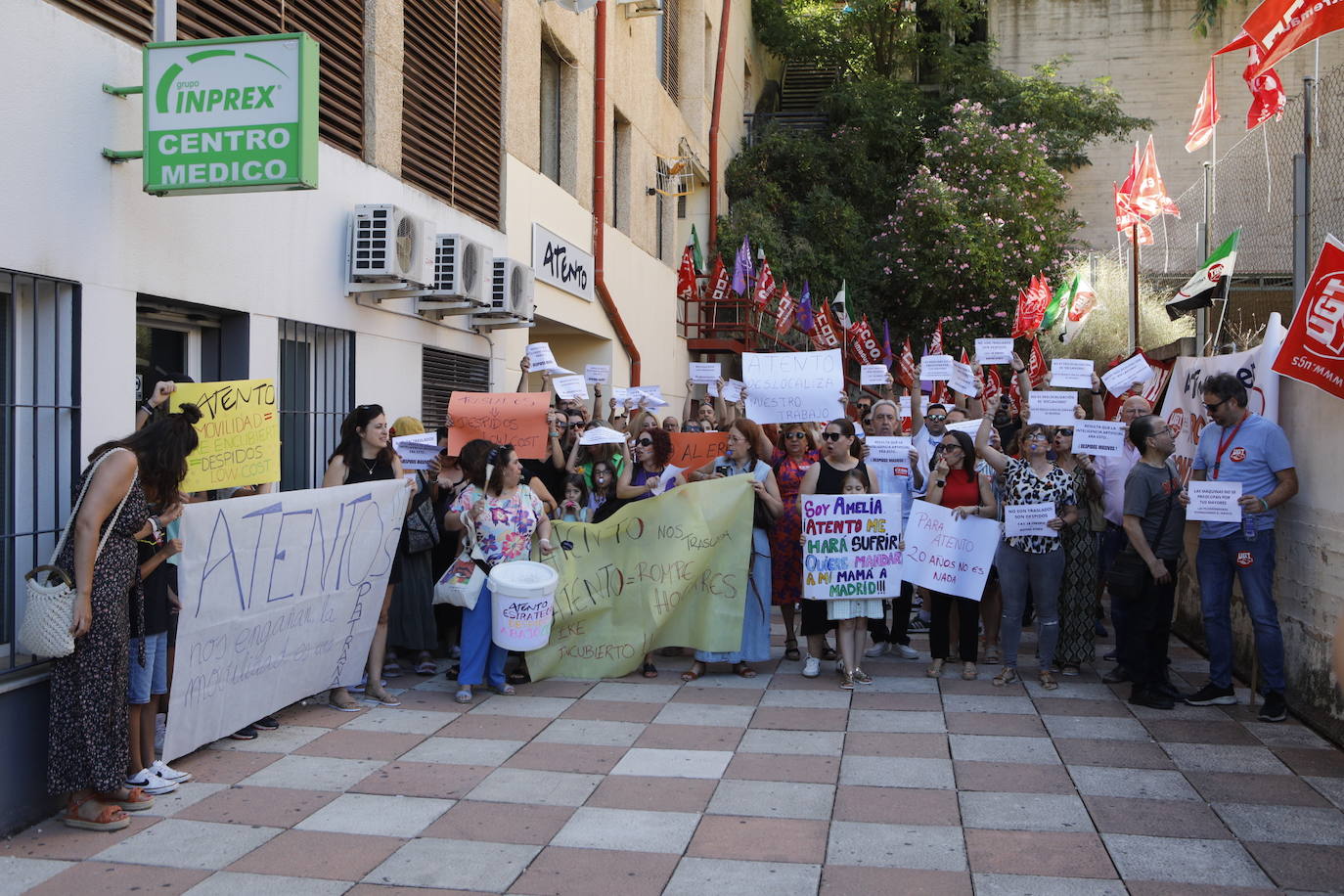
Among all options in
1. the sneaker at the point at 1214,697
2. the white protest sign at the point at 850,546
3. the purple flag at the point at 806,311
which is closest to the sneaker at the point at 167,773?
the white protest sign at the point at 850,546

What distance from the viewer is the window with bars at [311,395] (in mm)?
8289

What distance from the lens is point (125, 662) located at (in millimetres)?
5133

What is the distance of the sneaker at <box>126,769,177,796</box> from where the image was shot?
538 cm

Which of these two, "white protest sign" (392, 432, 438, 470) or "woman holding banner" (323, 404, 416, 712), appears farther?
"white protest sign" (392, 432, 438, 470)

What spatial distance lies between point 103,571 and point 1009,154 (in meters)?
24.7

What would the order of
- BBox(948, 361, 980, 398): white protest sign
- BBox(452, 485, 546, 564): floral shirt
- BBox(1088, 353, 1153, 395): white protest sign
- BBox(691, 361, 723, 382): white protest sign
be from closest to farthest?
BBox(452, 485, 546, 564): floral shirt < BBox(1088, 353, 1153, 395): white protest sign < BBox(948, 361, 980, 398): white protest sign < BBox(691, 361, 723, 382): white protest sign

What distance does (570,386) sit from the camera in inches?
417

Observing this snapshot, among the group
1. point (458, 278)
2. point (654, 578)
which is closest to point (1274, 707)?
point (654, 578)

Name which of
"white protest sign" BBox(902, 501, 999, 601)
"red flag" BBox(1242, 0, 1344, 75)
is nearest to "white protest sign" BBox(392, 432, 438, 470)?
"white protest sign" BBox(902, 501, 999, 601)

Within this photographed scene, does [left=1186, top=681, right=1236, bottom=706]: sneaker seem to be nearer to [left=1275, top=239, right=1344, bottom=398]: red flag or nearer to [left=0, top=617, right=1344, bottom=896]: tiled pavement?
[left=0, top=617, right=1344, bottom=896]: tiled pavement

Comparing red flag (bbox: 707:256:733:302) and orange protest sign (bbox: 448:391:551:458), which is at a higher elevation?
red flag (bbox: 707:256:733:302)

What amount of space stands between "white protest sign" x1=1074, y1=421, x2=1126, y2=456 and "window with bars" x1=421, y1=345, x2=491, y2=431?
548 cm

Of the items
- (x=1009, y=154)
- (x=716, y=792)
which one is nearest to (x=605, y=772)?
(x=716, y=792)

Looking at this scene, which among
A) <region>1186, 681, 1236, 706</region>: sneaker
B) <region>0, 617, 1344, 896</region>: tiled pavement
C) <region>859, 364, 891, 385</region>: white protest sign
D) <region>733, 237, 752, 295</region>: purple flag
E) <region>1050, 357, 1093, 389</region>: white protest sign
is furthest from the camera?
<region>733, 237, 752, 295</region>: purple flag
